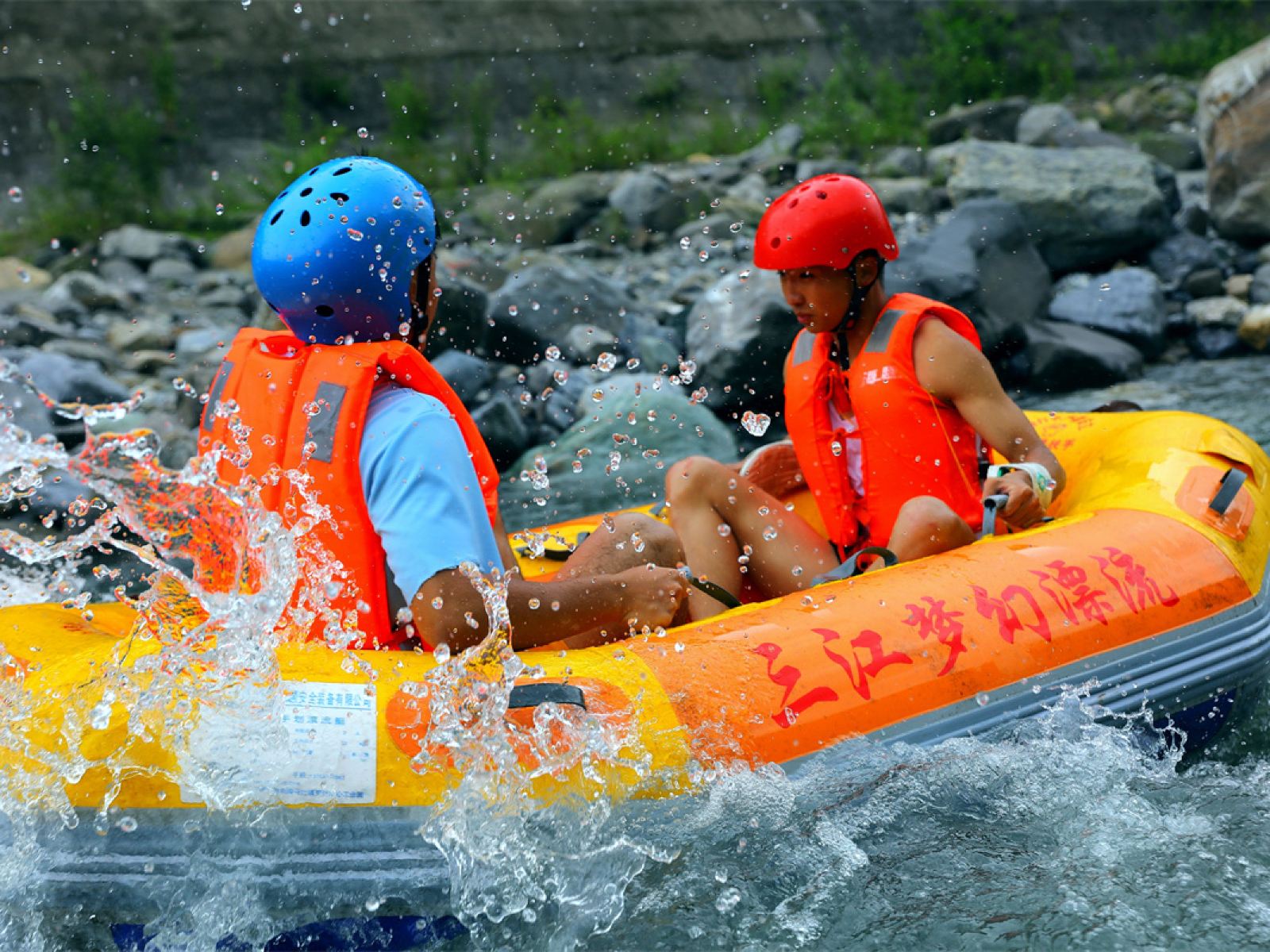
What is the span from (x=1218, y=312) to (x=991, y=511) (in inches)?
244

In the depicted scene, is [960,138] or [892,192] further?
[960,138]

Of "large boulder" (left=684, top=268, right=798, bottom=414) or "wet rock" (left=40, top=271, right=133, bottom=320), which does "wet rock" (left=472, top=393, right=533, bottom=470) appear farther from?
"wet rock" (left=40, top=271, right=133, bottom=320)

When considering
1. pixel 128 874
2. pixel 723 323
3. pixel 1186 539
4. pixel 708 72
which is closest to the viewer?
pixel 128 874

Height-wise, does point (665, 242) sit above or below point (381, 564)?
below

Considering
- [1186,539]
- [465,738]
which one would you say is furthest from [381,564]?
[1186,539]

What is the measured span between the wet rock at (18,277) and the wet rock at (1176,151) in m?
9.73

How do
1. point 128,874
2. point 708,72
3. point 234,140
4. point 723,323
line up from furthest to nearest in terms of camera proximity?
point 708,72
point 234,140
point 723,323
point 128,874

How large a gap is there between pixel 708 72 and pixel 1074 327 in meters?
8.01

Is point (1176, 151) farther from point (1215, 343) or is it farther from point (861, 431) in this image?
point (861, 431)

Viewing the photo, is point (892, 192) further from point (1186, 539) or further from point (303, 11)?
point (1186, 539)

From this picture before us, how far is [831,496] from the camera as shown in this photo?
388cm

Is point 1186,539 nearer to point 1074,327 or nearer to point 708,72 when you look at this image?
point 1074,327

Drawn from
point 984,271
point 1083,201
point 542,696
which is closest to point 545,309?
point 984,271

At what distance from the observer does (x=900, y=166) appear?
1295 centimetres
